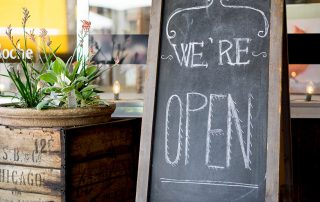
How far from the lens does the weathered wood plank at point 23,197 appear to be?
1.90 meters

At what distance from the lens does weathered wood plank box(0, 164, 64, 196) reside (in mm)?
1884

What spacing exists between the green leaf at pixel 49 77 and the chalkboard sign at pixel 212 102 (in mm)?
363

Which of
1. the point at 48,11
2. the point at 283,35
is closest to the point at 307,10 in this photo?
the point at 48,11

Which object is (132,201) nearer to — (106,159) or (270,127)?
(106,159)

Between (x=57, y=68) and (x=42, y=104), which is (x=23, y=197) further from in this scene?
(x=57, y=68)

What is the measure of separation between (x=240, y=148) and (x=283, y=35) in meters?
0.45

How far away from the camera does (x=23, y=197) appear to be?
1.95 m

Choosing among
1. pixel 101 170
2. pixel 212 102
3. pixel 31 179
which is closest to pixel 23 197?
pixel 31 179

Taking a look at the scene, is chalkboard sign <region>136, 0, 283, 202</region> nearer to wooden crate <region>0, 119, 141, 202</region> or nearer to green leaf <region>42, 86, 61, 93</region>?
wooden crate <region>0, 119, 141, 202</region>

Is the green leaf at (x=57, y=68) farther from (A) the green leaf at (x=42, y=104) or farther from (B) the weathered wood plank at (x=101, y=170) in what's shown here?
(B) the weathered wood plank at (x=101, y=170)

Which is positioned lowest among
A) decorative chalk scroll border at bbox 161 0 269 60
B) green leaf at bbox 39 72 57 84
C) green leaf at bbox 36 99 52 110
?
green leaf at bbox 36 99 52 110

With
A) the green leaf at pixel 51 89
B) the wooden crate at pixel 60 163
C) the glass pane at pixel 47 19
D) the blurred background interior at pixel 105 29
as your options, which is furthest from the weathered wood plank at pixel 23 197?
the glass pane at pixel 47 19

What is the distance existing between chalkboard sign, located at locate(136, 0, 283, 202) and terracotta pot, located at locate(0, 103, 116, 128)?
0.23m

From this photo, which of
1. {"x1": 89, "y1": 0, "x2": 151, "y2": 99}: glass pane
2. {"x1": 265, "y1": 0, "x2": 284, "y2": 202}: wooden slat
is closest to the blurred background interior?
{"x1": 89, "y1": 0, "x2": 151, "y2": 99}: glass pane
